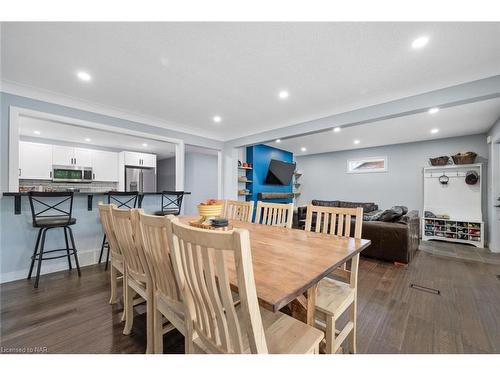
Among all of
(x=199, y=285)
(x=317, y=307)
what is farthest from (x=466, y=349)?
(x=199, y=285)

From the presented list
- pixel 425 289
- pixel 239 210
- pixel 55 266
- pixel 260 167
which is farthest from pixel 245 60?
pixel 260 167

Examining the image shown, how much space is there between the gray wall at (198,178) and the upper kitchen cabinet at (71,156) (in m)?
2.53

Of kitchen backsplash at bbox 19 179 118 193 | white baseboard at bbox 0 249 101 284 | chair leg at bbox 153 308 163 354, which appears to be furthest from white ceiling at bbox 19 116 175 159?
chair leg at bbox 153 308 163 354

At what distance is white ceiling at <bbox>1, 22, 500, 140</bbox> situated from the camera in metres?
1.63

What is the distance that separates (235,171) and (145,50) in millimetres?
3353

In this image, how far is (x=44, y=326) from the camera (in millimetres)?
1673

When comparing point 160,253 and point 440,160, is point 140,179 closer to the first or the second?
point 160,253

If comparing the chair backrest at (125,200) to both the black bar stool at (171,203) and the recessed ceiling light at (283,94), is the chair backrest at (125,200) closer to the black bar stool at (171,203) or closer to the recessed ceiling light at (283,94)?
the black bar stool at (171,203)

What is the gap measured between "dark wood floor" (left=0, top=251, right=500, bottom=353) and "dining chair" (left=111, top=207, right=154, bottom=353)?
0.24m

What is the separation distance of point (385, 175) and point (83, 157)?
27.1 ft

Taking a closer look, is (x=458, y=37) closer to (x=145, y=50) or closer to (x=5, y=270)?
(x=145, y=50)

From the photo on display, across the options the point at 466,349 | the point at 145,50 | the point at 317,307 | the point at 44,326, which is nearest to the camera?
the point at 317,307

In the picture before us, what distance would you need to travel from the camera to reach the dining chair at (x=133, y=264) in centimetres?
133

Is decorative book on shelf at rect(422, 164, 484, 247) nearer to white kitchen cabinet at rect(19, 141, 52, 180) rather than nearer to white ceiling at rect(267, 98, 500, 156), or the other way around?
white ceiling at rect(267, 98, 500, 156)
